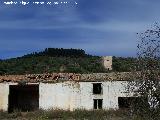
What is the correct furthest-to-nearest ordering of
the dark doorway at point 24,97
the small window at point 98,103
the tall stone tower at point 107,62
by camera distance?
the tall stone tower at point 107,62 → the dark doorway at point 24,97 → the small window at point 98,103

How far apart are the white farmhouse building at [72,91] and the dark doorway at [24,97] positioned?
123mm

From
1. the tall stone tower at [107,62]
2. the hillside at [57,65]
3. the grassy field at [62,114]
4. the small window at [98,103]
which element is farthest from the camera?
the hillside at [57,65]

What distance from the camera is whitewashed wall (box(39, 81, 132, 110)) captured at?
5834cm

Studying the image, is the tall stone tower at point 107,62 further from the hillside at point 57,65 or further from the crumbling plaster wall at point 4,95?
the crumbling plaster wall at point 4,95

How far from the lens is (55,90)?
5934 cm

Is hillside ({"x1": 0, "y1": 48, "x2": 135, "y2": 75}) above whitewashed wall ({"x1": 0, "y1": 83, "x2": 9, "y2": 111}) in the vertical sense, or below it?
above

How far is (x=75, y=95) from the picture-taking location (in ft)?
193

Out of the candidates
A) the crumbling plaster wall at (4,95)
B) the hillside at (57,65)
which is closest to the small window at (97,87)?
the crumbling plaster wall at (4,95)

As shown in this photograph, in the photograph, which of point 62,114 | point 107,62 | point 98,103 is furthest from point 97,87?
point 107,62

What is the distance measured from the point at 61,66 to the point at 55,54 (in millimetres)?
25270

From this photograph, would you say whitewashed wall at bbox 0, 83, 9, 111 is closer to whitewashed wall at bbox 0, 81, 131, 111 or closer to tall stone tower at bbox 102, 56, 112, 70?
whitewashed wall at bbox 0, 81, 131, 111

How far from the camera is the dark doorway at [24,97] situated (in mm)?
60812

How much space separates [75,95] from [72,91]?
1.99ft

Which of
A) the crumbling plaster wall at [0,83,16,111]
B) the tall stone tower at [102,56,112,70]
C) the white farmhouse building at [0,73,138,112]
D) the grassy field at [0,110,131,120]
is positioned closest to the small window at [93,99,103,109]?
the white farmhouse building at [0,73,138,112]
